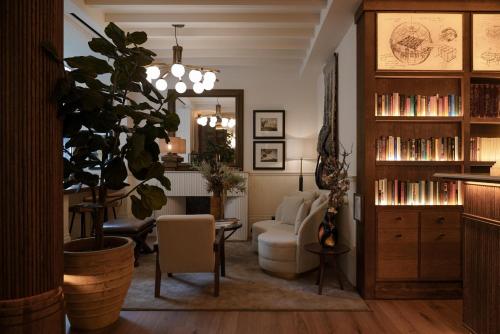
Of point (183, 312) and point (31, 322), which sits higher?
point (31, 322)

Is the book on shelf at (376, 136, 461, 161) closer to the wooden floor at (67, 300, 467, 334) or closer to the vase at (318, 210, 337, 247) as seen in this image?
the vase at (318, 210, 337, 247)

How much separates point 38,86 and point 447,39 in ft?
11.4

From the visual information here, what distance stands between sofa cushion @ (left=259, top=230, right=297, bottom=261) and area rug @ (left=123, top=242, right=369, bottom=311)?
0.24m

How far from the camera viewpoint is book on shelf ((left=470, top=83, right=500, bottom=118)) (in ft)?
11.3

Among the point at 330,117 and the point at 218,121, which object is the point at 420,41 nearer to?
the point at 330,117

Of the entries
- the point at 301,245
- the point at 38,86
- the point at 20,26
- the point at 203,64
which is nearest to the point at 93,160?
the point at 38,86

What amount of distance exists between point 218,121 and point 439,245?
4009mm

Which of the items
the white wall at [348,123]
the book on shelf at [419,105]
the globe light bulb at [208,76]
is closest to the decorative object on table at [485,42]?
the book on shelf at [419,105]

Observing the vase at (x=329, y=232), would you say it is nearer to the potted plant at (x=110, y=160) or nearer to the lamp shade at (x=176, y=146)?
the potted plant at (x=110, y=160)

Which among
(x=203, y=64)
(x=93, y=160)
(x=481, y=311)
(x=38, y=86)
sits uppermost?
(x=203, y=64)

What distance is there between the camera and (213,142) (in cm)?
632

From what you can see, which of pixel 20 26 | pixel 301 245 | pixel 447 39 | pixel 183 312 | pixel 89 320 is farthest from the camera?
pixel 301 245

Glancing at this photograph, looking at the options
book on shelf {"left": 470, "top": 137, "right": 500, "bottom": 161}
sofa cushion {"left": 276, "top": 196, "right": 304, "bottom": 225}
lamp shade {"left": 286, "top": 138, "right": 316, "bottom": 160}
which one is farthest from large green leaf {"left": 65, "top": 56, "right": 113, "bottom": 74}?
lamp shade {"left": 286, "top": 138, "right": 316, "bottom": 160}

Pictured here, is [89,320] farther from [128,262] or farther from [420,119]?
[420,119]
